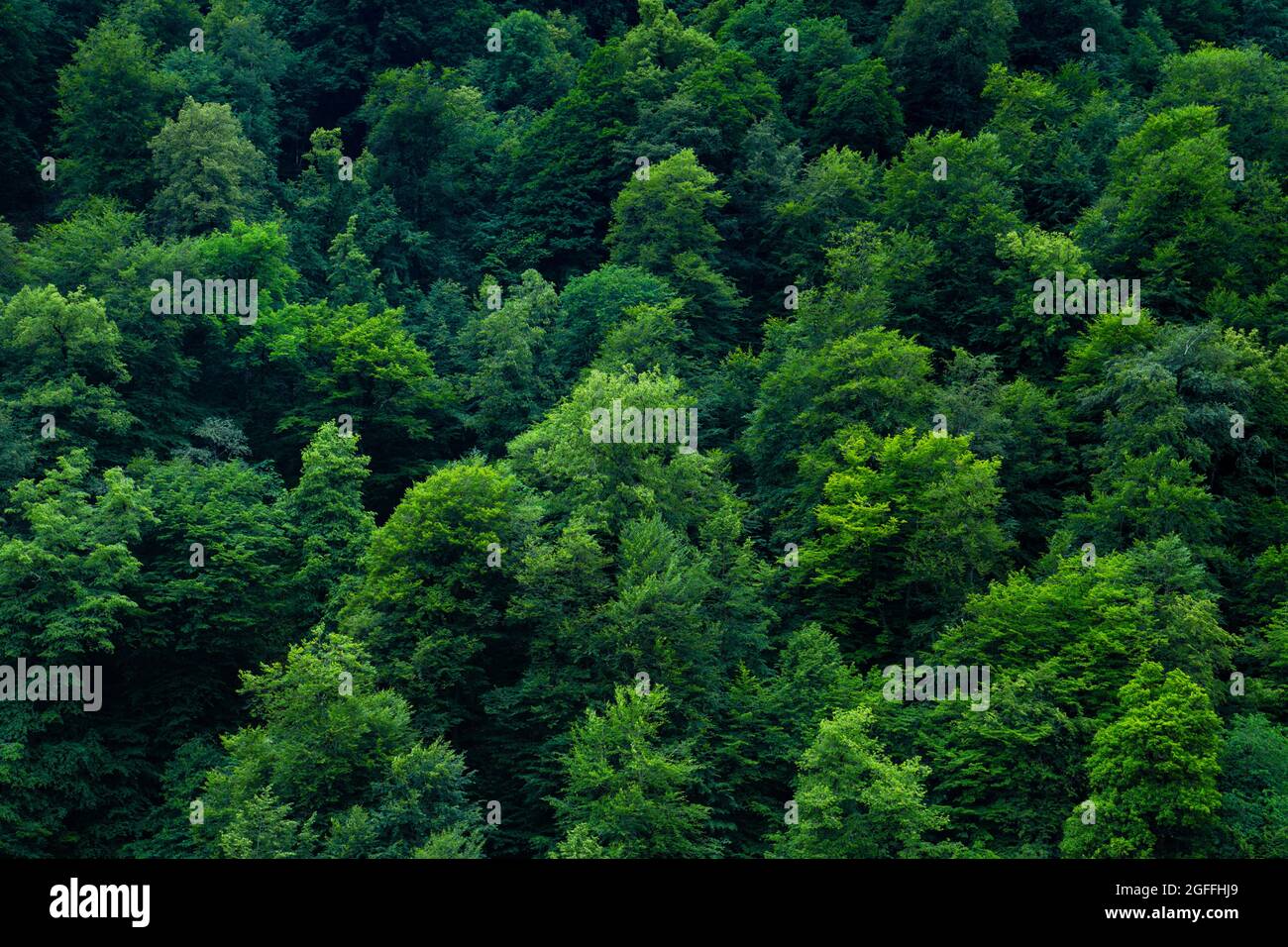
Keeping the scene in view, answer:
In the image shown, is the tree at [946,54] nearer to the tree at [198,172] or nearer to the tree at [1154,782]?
the tree at [198,172]

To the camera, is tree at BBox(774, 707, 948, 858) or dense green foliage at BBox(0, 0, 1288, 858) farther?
dense green foliage at BBox(0, 0, 1288, 858)

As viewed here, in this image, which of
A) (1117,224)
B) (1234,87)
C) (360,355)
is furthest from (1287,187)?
(360,355)

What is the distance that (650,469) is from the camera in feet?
178

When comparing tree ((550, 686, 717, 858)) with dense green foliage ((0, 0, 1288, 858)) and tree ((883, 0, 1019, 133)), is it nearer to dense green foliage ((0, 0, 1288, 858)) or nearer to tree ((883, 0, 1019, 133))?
dense green foliage ((0, 0, 1288, 858))

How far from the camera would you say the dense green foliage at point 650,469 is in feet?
152

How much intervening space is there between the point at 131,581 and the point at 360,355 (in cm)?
1637

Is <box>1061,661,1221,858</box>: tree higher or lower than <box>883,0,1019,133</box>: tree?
lower

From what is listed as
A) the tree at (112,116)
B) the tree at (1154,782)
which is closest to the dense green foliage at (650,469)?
the tree at (1154,782)

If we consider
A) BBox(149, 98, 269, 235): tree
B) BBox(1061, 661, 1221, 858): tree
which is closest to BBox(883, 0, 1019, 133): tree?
BBox(149, 98, 269, 235): tree

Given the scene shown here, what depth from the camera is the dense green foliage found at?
152 ft

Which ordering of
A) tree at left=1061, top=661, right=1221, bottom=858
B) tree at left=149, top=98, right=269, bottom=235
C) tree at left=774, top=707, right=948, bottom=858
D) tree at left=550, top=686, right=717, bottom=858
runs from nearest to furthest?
tree at left=1061, top=661, right=1221, bottom=858 → tree at left=774, top=707, right=948, bottom=858 → tree at left=550, top=686, right=717, bottom=858 → tree at left=149, top=98, right=269, bottom=235

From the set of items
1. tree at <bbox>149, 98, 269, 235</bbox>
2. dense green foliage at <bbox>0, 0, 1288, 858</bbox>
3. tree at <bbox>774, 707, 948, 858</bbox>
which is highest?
tree at <bbox>149, 98, 269, 235</bbox>

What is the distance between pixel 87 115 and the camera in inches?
3068

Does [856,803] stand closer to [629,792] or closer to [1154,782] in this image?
[629,792]
